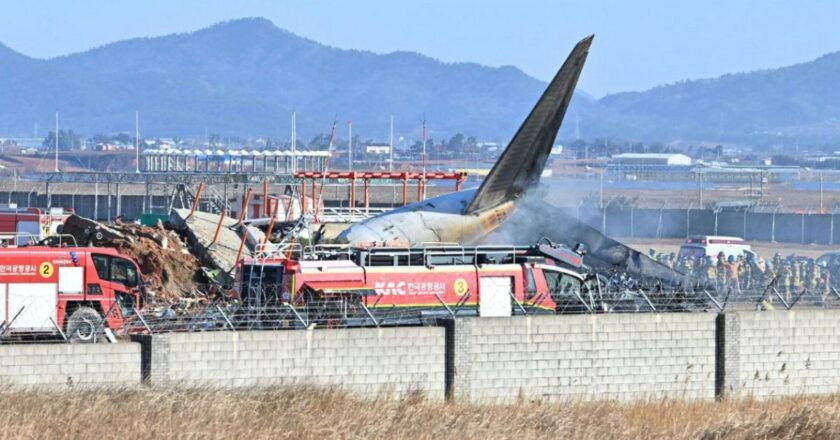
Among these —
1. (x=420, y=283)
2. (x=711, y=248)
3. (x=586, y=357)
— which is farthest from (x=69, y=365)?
(x=711, y=248)

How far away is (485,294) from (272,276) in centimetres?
465

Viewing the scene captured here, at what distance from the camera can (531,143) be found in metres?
52.1

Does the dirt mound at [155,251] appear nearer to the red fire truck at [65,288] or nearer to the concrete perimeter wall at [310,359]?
the red fire truck at [65,288]

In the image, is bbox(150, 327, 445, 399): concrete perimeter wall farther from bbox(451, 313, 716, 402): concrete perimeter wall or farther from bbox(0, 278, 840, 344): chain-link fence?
bbox(451, 313, 716, 402): concrete perimeter wall

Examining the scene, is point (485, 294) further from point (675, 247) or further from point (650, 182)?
point (650, 182)

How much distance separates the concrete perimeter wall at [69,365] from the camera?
2889 cm

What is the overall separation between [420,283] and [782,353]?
7.92 m

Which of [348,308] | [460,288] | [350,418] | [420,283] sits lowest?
[350,418]

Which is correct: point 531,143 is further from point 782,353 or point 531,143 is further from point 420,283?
point 782,353

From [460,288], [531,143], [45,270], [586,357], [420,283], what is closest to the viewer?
[586,357]

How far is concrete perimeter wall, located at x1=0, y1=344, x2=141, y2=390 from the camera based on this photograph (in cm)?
2889

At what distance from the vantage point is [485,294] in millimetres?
37312

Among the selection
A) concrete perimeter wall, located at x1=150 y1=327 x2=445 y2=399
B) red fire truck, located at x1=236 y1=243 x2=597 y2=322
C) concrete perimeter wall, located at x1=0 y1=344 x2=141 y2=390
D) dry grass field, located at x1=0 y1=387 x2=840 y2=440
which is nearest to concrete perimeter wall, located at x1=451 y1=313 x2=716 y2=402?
concrete perimeter wall, located at x1=150 y1=327 x2=445 y2=399

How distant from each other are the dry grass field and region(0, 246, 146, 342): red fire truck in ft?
21.5
